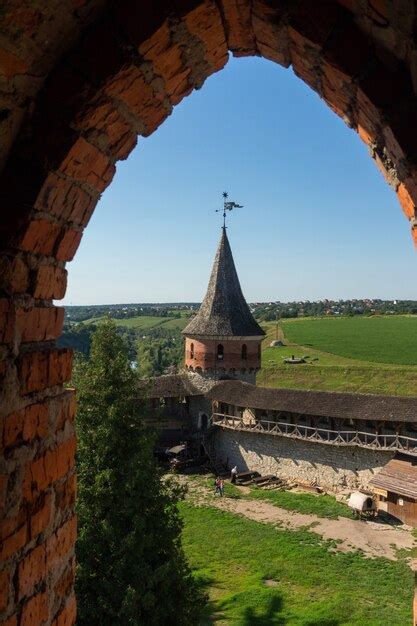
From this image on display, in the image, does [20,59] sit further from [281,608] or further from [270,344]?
[270,344]

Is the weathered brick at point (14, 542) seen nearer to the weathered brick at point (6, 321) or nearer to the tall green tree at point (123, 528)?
the weathered brick at point (6, 321)

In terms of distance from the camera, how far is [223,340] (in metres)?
30.2

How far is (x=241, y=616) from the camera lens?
39.8ft

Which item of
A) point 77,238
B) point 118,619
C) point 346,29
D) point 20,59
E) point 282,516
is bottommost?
point 282,516

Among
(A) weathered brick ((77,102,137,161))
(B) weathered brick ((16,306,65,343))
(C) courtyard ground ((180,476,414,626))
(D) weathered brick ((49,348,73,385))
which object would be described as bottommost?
(C) courtyard ground ((180,476,414,626))

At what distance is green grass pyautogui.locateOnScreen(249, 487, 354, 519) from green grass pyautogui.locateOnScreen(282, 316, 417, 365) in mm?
35447

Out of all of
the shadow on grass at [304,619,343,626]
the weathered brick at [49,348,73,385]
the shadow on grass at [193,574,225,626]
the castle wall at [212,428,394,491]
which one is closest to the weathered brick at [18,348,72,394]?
the weathered brick at [49,348,73,385]

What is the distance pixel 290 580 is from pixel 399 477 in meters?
7.80

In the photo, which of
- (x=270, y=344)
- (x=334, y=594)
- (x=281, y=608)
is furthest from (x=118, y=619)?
(x=270, y=344)

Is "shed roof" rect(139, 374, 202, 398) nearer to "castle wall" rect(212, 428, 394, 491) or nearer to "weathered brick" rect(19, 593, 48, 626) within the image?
"castle wall" rect(212, 428, 394, 491)

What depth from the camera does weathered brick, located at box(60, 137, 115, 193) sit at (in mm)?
2051

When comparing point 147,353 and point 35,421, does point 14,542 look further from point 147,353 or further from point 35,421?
point 147,353

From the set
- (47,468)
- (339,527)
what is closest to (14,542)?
(47,468)

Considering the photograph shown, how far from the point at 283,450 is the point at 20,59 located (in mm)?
24834
